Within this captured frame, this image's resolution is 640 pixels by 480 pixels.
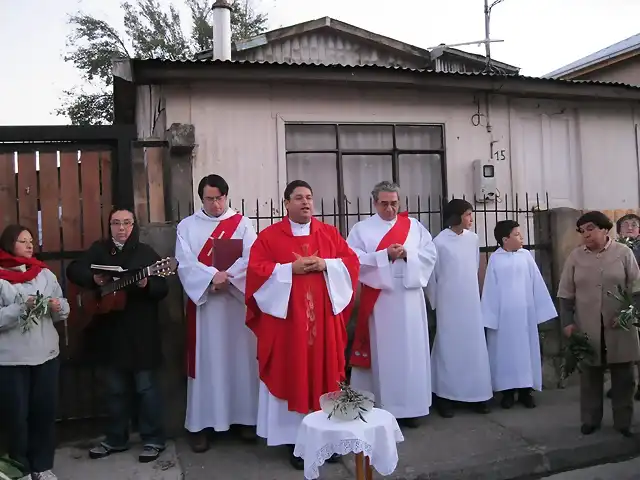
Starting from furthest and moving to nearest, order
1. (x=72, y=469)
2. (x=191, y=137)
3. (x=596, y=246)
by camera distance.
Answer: (x=191, y=137) → (x=596, y=246) → (x=72, y=469)

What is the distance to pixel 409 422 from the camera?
5.54m

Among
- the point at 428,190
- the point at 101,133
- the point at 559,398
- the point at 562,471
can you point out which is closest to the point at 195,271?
the point at 101,133

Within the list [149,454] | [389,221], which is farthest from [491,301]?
[149,454]

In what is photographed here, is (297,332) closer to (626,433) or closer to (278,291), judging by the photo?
(278,291)

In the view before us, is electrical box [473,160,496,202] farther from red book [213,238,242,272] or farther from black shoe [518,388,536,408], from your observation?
red book [213,238,242,272]

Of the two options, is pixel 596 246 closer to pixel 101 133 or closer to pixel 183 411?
pixel 183 411

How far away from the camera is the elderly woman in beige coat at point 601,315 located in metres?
5.12

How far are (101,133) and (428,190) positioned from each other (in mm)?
5469

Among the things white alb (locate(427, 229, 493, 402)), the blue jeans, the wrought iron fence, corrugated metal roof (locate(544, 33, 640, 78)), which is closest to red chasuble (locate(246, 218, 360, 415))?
the blue jeans

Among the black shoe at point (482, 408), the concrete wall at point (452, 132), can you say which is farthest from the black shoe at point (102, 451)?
the concrete wall at point (452, 132)

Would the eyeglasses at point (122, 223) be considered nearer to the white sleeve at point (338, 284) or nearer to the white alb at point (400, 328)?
the white sleeve at point (338, 284)

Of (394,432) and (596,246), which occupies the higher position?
(596,246)

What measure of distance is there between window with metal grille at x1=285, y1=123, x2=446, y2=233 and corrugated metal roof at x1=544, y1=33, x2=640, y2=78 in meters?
7.51

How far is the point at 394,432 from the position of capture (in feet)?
11.9
